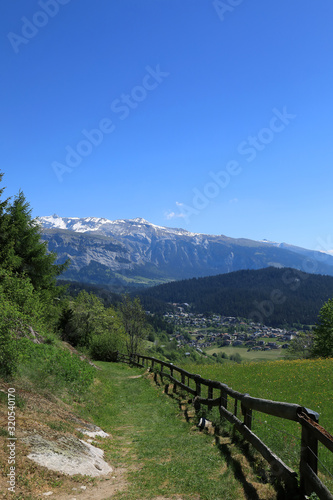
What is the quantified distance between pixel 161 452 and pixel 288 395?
9.70 m

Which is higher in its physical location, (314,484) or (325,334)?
(314,484)

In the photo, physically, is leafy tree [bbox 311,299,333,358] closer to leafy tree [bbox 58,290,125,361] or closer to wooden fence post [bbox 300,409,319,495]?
leafy tree [bbox 58,290,125,361]

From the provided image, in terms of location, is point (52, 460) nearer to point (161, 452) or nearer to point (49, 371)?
point (161, 452)

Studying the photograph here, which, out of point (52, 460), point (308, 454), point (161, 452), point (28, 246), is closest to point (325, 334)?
point (28, 246)

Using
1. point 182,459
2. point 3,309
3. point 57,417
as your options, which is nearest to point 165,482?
point 182,459

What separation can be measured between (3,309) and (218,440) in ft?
26.4

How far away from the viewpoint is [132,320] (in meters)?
54.1

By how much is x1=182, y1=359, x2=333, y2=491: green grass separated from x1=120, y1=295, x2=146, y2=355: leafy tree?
3022 cm

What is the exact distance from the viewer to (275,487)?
5762mm

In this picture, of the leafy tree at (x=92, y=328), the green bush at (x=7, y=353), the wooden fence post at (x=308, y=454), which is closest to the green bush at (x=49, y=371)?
the green bush at (x=7, y=353)

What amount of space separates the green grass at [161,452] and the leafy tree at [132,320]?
36.5 metres

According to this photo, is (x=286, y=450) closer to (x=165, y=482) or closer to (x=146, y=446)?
(x=165, y=482)

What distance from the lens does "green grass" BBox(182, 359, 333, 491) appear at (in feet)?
26.1

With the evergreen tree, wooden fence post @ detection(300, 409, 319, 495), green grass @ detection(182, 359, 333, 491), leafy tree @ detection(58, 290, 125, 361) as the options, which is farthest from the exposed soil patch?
leafy tree @ detection(58, 290, 125, 361)
